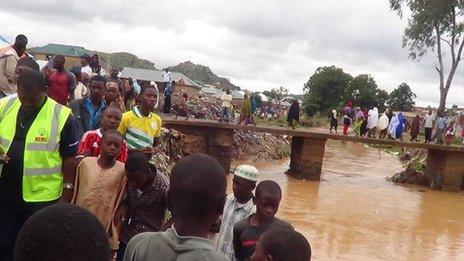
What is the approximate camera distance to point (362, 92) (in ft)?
180

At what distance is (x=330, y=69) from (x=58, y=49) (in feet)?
96.4

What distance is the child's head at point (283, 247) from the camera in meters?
2.10

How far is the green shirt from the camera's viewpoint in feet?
5.58

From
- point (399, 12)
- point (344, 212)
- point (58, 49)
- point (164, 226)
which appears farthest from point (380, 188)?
point (58, 49)

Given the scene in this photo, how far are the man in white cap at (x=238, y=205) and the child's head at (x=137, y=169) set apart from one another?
60cm

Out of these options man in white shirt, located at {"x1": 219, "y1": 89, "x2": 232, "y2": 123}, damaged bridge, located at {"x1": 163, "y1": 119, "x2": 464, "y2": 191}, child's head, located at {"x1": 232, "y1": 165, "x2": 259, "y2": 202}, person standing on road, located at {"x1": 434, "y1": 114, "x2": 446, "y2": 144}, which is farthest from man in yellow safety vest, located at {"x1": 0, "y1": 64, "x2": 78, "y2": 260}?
person standing on road, located at {"x1": 434, "y1": 114, "x2": 446, "y2": 144}

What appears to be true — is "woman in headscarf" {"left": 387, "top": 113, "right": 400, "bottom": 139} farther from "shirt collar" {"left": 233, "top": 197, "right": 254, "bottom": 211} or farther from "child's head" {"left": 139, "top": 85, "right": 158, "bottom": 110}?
"shirt collar" {"left": 233, "top": 197, "right": 254, "bottom": 211}

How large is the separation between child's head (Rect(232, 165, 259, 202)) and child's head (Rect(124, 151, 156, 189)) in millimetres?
614

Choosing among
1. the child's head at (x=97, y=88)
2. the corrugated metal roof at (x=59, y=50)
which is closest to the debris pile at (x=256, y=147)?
the child's head at (x=97, y=88)

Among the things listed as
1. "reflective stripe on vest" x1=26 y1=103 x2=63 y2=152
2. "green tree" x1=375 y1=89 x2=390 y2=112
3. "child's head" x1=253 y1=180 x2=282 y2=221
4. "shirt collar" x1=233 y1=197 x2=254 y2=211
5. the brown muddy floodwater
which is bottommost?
the brown muddy floodwater

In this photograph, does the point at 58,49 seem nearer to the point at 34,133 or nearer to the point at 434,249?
the point at 434,249

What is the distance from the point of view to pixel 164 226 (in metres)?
3.27

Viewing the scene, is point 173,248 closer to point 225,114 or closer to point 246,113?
point 246,113

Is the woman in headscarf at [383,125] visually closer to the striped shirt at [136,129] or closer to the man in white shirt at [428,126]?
the man in white shirt at [428,126]
